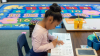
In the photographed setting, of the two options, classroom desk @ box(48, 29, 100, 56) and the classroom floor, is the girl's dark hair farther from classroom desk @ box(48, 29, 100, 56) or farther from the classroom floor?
the classroom floor

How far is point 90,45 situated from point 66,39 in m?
0.23

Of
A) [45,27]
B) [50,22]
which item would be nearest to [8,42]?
[45,27]

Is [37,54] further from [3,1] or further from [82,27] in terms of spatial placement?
[3,1]

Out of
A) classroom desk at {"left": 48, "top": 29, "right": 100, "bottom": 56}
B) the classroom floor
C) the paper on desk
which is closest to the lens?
the paper on desk

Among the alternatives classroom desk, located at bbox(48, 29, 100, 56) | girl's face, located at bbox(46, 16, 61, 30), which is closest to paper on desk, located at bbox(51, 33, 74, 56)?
classroom desk, located at bbox(48, 29, 100, 56)

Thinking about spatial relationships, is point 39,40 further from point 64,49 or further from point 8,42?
point 8,42

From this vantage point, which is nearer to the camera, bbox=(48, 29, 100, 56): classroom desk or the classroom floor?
bbox=(48, 29, 100, 56): classroom desk

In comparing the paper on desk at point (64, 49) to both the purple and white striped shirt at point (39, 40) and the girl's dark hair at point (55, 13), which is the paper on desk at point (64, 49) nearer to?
the purple and white striped shirt at point (39, 40)

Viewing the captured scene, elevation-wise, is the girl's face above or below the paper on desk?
above

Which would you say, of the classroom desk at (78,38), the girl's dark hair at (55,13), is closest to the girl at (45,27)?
the girl's dark hair at (55,13)

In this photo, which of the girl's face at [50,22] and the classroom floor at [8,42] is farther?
the classroom floor at [8,42]

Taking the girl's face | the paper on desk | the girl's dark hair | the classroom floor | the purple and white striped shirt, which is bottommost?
the classroom floor

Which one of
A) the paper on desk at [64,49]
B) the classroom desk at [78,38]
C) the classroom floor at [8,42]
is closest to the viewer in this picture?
the paper on desk at [64,49]

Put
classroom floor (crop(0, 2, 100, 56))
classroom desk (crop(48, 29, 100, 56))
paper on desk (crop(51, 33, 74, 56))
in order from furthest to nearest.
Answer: classroom floor (crop(0, 2, 100, 56)) < classroom desk (crop(48, 29, 100, 56)) < paper on desk (crop(51, 33, 74, 56))
